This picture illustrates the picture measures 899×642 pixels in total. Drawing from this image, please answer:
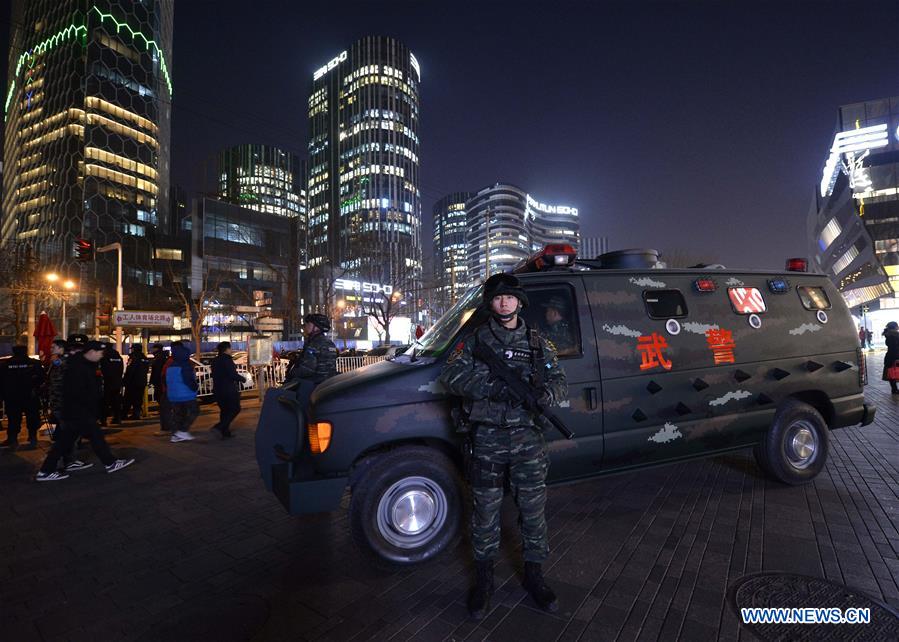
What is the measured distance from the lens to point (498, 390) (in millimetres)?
2639

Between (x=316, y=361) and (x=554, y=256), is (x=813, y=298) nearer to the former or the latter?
(x=554, y=256)

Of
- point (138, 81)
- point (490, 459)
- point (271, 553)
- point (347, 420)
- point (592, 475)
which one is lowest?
point (271, 553)

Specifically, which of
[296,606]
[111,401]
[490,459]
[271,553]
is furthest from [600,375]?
[111,401]

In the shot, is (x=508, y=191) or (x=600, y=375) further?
(x=508, y=191)

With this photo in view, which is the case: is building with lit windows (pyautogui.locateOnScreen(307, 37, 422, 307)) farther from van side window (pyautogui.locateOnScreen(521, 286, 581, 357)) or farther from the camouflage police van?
van side window (pyautogui.locateOnScreen(521, 286, 581, 357))

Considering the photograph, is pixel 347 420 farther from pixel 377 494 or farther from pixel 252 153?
pixel 252 153

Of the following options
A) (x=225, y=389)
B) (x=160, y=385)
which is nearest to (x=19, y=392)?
(x=160, y=385)

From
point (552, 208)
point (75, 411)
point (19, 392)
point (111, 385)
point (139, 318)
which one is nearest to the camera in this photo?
point (75, 411)

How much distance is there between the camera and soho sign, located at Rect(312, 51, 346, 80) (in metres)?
148

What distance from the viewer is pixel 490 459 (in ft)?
8.81

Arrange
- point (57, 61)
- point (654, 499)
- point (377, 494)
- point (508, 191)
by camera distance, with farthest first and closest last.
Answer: point (508, 191)
point (57, 61)
point (654, 499)
point (377, 494)

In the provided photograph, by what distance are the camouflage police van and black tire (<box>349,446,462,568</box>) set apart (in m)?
0.01

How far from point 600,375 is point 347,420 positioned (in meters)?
2.16

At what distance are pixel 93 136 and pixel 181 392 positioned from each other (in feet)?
310
